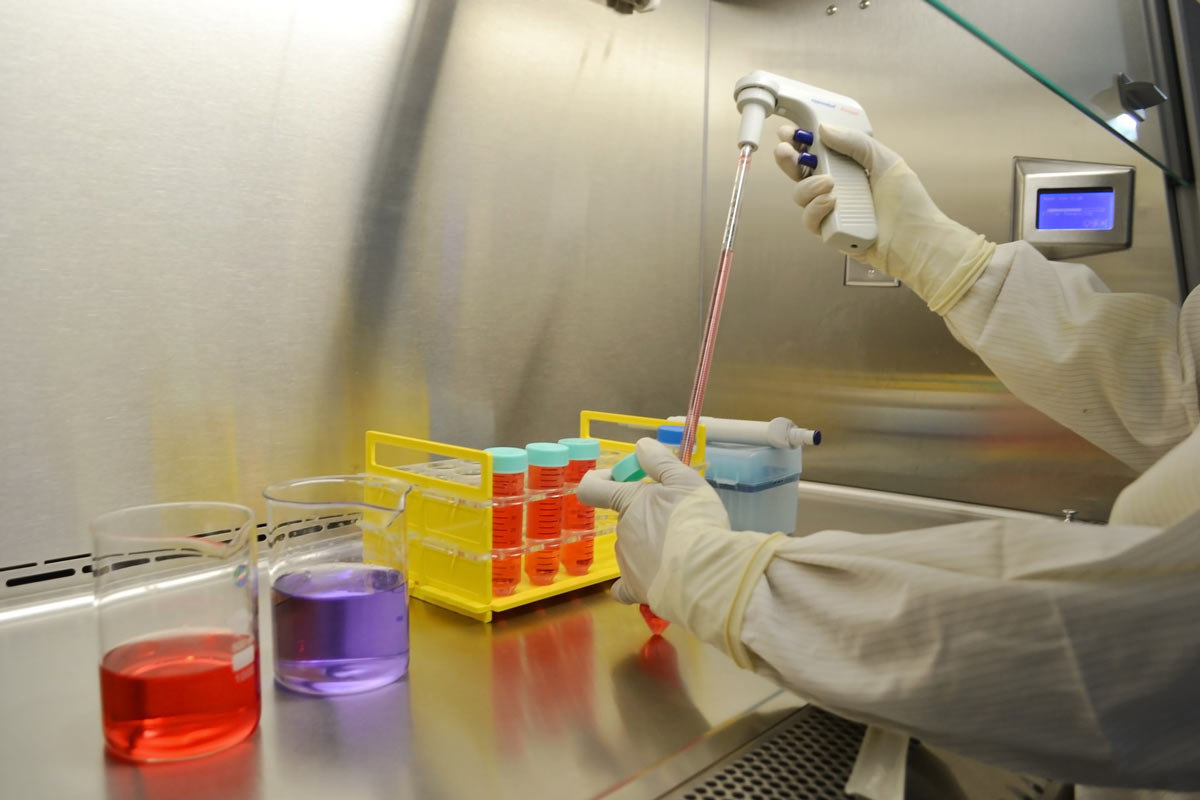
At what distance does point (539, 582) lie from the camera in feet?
3.66

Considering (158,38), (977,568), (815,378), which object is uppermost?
(158,38)

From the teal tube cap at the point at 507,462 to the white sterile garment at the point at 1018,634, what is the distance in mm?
337

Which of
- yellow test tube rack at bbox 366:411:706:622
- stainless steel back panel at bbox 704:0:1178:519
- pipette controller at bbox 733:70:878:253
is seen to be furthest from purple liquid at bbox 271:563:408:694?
stainless steel back panel at bbox 704:0:1178:519

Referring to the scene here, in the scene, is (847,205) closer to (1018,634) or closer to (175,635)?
(1018,634)

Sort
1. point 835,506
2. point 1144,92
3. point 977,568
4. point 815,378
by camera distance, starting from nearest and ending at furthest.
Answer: point 977,568 → point 1144,92 → point 835,506 → point 815,378

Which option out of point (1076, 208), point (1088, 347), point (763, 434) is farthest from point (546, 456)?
point (1076, 208)

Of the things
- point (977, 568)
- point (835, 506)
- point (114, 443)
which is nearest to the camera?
point (977, 568)

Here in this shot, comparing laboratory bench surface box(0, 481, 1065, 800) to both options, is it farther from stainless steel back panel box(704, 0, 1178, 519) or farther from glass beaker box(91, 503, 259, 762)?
stainless steel back panel box(704, 0, 1178, 519)

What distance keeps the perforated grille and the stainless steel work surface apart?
0.03 meters

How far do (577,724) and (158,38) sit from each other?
94cm

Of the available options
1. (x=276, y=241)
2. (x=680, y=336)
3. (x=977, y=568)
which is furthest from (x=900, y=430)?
(x=276, y=241)

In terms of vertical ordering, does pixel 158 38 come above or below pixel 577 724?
above

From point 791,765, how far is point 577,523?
0.46m

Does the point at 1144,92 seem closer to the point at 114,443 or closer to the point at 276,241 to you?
the point at 276,241
